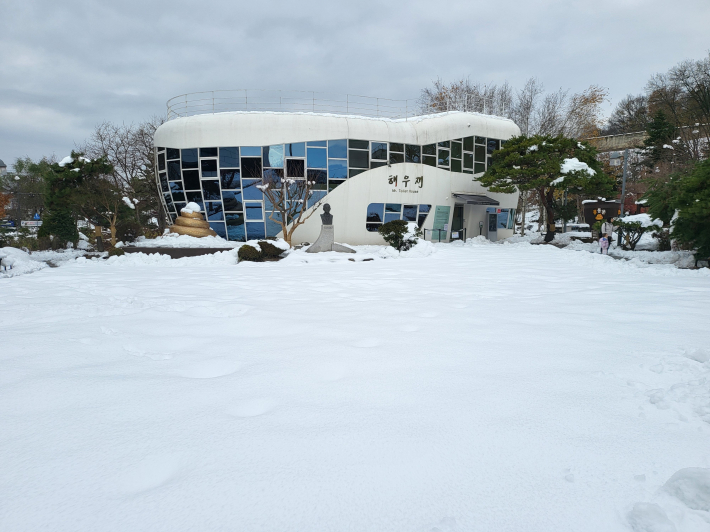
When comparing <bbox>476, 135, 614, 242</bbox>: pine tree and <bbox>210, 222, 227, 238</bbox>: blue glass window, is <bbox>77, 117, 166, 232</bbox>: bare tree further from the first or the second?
<bbox>476, 135, 614, 242</bbox>: pine tree

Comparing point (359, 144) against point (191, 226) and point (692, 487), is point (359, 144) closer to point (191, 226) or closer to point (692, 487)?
point (191, 226)

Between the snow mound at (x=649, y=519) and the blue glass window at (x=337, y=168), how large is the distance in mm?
20381

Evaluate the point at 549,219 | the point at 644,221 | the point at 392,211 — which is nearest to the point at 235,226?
the point at 392,211

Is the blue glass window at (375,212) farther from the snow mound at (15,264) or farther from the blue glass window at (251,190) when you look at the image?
the snow mound at (15,264)

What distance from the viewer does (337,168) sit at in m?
21.1

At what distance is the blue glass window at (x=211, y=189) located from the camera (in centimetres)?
2064

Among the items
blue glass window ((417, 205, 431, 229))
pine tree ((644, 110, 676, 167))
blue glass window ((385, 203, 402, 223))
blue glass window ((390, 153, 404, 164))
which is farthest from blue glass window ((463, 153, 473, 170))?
pine tree ((644, 110, 676, 167))

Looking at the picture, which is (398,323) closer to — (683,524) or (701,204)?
(683,524)

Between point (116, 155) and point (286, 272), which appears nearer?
point (286, 272)

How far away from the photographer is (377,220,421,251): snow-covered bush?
51.9 feet

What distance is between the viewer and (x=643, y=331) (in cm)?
416

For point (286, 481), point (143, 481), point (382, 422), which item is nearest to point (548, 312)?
point (382, 422)

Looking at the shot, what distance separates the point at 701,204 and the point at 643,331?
694 cm

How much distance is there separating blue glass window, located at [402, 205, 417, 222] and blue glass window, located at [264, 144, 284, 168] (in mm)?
7127
